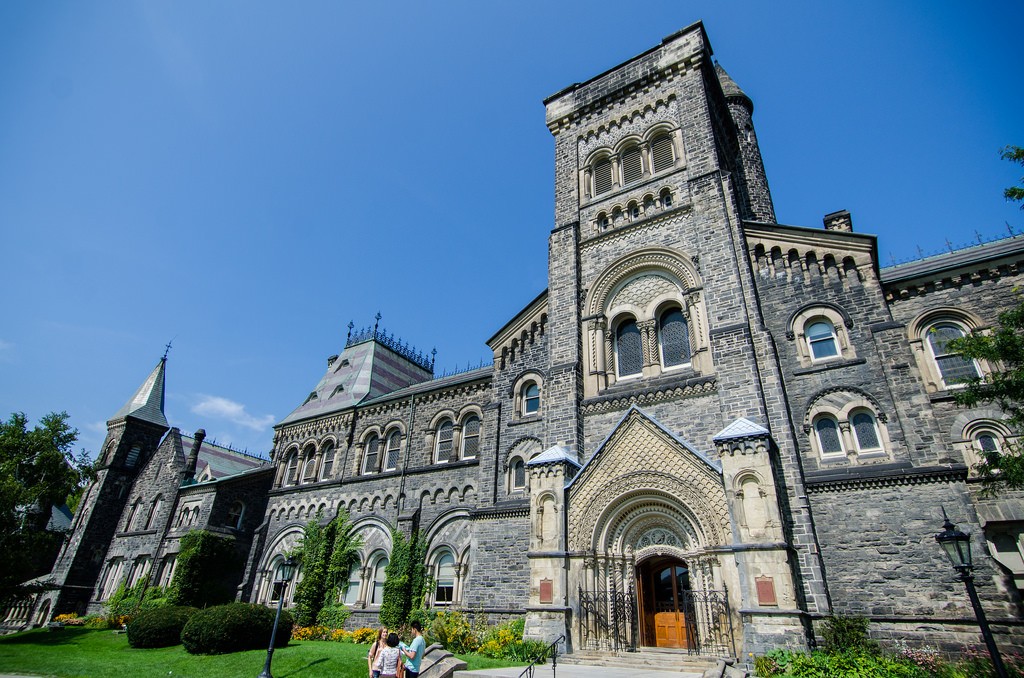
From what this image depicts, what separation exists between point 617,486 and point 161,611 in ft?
58.4

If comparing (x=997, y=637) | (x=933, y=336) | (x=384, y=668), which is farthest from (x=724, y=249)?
(x=384, y=668)

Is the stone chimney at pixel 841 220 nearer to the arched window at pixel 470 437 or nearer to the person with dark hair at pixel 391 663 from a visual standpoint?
the arched window at pixel 470 437

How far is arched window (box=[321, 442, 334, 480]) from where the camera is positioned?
29750 mm

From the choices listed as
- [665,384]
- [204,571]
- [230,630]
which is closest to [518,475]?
[665,384]

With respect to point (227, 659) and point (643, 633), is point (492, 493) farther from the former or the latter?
point (227, 659)

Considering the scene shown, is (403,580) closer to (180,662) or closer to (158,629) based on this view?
(180,662)

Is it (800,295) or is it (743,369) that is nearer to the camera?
(743,369)

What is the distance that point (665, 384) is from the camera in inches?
692

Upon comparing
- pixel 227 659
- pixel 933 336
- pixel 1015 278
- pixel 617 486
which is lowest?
pixel 227 659

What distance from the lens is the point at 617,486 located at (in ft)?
52.2

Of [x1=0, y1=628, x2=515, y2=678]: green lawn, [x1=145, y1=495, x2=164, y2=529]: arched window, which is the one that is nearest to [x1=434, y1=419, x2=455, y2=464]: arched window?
[x1=0, y1=628, x2=515, y2=678]: green lawn

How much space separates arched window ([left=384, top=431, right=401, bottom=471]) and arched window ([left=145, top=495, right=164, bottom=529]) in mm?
17566

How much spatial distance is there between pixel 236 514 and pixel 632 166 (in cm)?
2823

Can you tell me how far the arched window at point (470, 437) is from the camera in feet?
82.6
